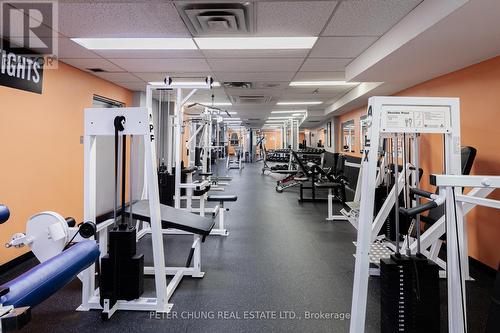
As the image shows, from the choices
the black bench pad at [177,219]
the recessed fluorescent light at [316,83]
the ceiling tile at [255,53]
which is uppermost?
the recessed fluorescent light at [316,83]

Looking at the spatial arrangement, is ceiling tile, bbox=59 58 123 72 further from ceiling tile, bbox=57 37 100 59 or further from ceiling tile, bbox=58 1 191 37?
ceiling tile, bbox=58 1 191 37

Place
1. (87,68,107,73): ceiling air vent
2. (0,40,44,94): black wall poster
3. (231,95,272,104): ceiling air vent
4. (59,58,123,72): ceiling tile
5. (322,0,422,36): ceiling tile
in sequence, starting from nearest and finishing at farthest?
(322,0,422,36): ceiling tile < (0,40,44,94): black wall poster < (59,58,123,72): ceiling tile < (87,68,107,73): ceiling air vent < (231,95,272,104): ceiling air vent

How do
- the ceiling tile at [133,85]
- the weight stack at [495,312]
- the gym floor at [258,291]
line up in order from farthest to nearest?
1. the ceiling tile at [133,85]
2. the gym floor at [258,291]
3. the weight stack at [495,312]

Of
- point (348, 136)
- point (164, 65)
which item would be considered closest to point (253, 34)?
point (164, 65)

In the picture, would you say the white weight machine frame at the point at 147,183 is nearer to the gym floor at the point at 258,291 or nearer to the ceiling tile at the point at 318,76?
the gym floor at the point at 258,291

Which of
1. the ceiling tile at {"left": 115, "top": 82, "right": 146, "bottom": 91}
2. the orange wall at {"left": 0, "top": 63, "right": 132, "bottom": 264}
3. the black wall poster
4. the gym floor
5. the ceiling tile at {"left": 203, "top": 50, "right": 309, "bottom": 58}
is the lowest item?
the gym floor

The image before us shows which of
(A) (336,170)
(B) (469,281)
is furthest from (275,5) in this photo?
(A) (336,170)

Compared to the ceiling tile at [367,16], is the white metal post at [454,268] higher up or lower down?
lower down

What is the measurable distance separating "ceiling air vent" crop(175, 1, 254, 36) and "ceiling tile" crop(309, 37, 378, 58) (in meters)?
0.82

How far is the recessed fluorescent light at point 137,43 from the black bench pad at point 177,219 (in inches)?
64.8

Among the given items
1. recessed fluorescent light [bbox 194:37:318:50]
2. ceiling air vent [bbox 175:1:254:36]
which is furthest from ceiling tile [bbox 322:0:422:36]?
ceiling air vent [bbox 175:1:254:36]

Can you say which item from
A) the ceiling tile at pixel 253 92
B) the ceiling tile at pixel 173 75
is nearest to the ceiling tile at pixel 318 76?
the ceiling tile at pixel 253 92

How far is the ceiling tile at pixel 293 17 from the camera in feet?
6.41

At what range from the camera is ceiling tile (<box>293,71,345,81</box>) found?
390 cm
